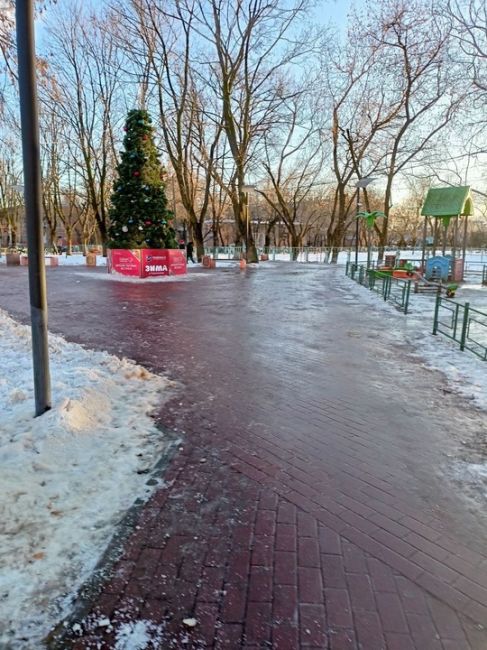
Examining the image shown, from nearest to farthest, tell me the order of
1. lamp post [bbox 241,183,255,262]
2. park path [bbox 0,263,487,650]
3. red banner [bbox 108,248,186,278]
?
park path [bbox 0,263,487,650] < red banner [bbox 108,248,186,278] < lamp post [bbox 241,183,255,262]

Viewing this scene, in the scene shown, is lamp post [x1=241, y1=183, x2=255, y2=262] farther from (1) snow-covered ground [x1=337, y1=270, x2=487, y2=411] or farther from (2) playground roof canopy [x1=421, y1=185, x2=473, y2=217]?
(1) snow-covered ground [x1=337, y1=270, x2=487, y2=411]

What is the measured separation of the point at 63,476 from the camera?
11.4 feet

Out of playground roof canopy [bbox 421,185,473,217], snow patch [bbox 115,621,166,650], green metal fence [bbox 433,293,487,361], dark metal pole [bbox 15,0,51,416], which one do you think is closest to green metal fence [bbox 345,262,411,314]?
green metal fence [bbox 433,293,487,361]

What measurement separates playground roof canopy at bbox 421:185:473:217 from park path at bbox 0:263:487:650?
634 inches

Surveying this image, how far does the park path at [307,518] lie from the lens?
230 cm

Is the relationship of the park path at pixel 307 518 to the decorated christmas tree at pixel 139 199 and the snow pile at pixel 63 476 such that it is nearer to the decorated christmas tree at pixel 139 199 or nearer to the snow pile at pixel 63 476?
the snow pile at pixel 63 476

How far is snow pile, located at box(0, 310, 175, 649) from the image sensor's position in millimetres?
2396

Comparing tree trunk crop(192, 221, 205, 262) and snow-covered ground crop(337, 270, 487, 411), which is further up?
tree trunk crop(192, 221, 205, 262)

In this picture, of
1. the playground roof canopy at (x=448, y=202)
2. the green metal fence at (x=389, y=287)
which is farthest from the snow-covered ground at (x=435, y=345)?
the playground roof canopy at (x=448, y=202)

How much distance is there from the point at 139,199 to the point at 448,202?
13.8m

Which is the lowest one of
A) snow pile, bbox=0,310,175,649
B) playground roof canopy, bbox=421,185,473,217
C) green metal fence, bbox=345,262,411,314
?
snow pile, bbox=0,310,175,649

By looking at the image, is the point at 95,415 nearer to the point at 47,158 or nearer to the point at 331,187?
the point at 47,158

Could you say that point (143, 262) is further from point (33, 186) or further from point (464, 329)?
point (33, 186)

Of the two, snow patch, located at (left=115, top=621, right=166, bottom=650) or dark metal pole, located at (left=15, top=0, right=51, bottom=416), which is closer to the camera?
snow patch, located at (left=115, top=621, right=166, bottom=650)
